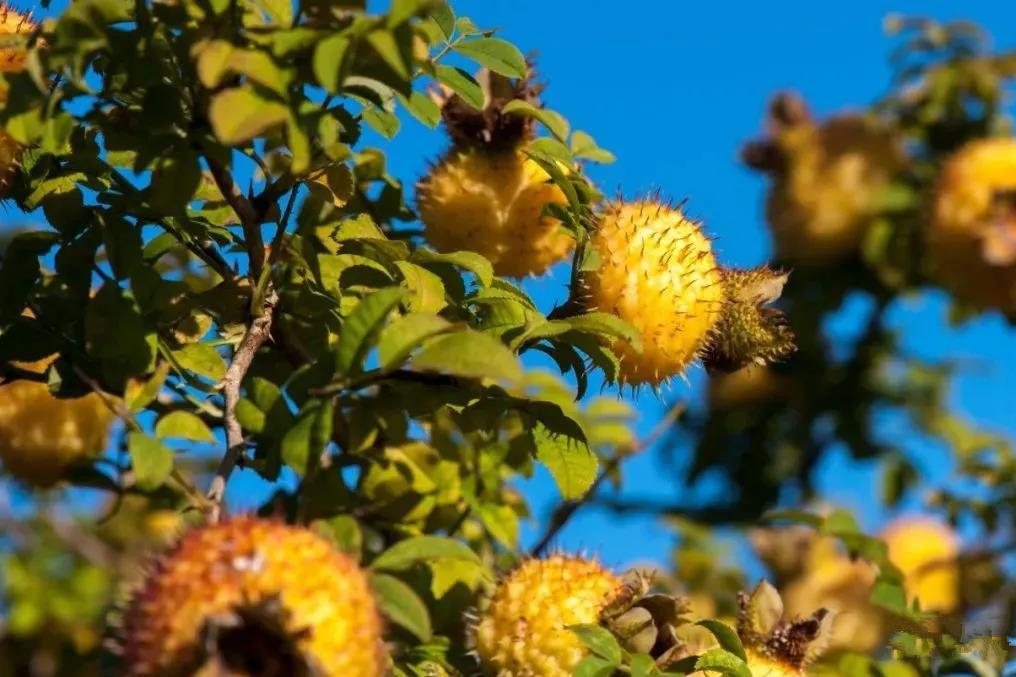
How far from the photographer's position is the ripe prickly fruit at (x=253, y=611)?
1.12 metres

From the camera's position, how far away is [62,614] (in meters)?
4.31

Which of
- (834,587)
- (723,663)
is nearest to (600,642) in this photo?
(723,663)

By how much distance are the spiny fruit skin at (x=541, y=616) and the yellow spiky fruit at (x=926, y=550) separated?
8.27ft

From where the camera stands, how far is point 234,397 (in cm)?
158

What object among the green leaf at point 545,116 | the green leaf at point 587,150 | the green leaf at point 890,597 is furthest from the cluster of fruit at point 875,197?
the green leaf at point 545,116

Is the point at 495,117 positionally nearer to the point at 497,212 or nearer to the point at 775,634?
the point at 497,212

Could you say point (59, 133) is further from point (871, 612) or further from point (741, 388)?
point (741, 388)

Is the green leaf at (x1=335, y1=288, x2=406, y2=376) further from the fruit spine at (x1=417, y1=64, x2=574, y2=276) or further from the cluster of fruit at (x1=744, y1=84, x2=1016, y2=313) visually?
the cluster of fruit at (x1=744, y1=84, x2=1016, y2=313)

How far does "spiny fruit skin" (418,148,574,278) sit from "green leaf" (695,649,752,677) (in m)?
0.74

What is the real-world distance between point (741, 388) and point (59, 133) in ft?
13.9

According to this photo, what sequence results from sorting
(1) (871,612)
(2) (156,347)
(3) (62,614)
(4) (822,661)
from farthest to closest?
(3) (62,614) < (1) (871,612) < (4) (822,661) < (2) (156,347)

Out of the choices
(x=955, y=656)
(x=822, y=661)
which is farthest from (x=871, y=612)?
(x=955, y=656)

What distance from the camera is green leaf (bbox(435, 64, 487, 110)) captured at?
5.81ft

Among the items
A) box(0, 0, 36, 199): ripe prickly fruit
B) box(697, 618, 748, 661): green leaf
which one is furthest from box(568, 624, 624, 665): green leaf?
box(0, 0, 36, 199): ripe prickly fruit
